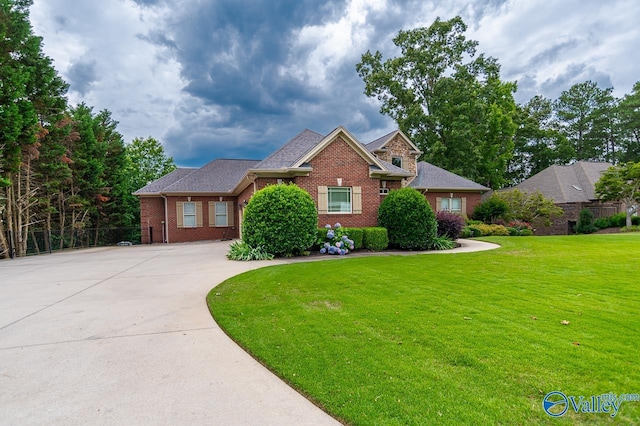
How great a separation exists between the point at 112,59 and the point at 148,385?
15389 mm

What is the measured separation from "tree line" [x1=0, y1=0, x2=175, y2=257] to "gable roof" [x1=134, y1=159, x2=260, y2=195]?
3.86m

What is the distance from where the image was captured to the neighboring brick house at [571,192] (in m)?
24.1

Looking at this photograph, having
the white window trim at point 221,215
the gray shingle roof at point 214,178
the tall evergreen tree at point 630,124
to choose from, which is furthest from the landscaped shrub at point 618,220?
the white window trim at point 221,215

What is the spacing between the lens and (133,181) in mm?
28734

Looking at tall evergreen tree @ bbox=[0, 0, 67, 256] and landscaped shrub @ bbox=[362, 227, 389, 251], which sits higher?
tall evergreen tree @ bbox=[0, 0, 67, 256]

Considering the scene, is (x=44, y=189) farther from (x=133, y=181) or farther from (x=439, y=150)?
(x=439, y=150)

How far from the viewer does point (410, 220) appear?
12.7 m

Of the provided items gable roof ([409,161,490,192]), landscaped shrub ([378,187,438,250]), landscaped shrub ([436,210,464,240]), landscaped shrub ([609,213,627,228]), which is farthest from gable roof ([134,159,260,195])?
landscaped shrub ([609,213,627,228])

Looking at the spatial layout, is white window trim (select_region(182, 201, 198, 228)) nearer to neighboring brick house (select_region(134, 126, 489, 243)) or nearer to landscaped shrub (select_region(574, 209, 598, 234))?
neighboring brick house (select_region(134, 126, 489, 243))

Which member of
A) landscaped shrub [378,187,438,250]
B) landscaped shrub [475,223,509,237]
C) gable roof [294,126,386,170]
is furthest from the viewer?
landscaped shrub [475,223,509,237]

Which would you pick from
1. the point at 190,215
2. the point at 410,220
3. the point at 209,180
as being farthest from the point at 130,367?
the point at 209,180

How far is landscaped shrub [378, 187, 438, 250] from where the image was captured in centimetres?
1274

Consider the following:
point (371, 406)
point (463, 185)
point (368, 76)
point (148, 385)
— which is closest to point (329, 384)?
point (371, 406)

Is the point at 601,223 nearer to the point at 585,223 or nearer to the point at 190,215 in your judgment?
the point at 585,223
